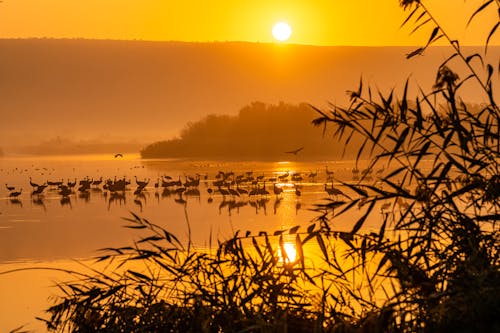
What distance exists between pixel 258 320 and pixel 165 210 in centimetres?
1698

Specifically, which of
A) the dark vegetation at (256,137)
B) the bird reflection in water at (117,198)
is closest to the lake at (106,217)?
Result: the bird reflection in water at (117,198)

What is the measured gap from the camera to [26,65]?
315 ft

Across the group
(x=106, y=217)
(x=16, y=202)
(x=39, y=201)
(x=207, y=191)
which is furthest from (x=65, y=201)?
(x=106, y=217)

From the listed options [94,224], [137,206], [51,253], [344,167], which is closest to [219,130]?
[344,167]

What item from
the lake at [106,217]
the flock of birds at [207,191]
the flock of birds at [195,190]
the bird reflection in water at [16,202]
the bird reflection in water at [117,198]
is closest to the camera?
the lake at [106,217]

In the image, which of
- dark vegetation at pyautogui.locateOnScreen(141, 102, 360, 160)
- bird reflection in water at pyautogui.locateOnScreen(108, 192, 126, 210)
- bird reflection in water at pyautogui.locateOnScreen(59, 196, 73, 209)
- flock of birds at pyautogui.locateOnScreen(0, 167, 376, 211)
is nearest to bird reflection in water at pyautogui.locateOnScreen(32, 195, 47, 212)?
flock of birds at pyautogui.locateOnScreen(0, 167, 376, 211)

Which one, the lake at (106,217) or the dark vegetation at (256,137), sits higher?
the dark vegetation at (256,137)

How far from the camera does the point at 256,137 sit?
54.2 m

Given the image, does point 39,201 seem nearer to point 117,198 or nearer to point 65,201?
point 65,201

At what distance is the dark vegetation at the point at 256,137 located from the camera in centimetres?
5256

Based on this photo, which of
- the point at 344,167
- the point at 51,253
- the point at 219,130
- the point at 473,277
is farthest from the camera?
the point at 219,130

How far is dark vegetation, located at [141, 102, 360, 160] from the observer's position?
172ft

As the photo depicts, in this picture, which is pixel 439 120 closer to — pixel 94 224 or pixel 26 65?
pixel 94 224

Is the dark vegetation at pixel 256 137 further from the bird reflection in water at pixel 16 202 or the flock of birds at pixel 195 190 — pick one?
the bird reflection in water at pixel 16 202
